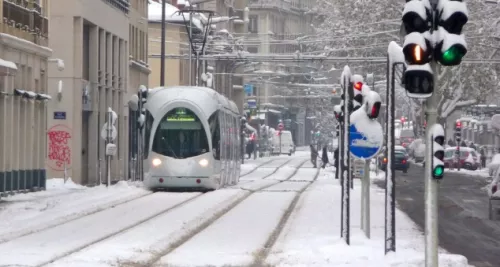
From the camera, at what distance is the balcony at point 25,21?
4203 centimetres

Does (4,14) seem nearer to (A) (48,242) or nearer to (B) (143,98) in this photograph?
(B) (143,98)

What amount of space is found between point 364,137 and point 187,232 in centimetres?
452

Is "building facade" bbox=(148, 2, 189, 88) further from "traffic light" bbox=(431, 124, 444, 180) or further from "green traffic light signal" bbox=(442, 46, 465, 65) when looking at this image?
"green traffic light signal" bbox=(442, 46, 465, 65)

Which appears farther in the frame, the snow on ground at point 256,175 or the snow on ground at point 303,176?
the snow on ground at point 256,175

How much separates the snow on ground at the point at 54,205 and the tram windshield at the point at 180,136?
165 cm

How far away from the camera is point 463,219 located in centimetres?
3397

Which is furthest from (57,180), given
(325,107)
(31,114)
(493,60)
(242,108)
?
(325,107)

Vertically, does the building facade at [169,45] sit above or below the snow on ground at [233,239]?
above

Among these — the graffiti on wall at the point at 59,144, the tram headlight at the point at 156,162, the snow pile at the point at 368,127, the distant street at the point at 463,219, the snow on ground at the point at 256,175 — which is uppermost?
the snow pile at the point at 368,127

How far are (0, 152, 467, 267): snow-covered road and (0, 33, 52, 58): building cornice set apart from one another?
4.65 m

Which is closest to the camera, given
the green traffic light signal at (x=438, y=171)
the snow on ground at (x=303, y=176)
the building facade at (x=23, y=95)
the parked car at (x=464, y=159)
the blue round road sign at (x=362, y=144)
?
the green traffic light signal at (x=438, y=171)

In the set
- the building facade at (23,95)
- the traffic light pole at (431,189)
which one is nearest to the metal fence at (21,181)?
the building facade at (23,95)

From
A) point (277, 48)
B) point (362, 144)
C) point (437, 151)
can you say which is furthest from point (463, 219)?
point (277, 48)

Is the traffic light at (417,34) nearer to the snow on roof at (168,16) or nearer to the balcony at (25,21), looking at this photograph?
the balcony at (25,21)
